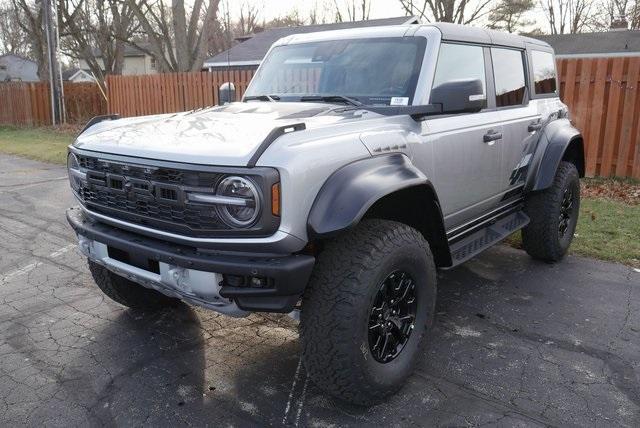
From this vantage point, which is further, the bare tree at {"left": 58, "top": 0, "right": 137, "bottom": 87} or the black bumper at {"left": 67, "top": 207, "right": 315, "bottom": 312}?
the bare tree at {"left": 58, "top": 0, "right": 137, "bottom": 87}

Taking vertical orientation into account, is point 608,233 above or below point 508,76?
below

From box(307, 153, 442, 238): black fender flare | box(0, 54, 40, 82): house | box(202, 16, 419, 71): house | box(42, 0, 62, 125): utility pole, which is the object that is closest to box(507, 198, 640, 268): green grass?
box(307, 153, 442, 238): black fender flare

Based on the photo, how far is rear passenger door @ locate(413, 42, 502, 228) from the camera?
340 centimetres

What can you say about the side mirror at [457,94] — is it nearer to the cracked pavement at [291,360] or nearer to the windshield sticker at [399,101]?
the windshield sticker at [399,101]

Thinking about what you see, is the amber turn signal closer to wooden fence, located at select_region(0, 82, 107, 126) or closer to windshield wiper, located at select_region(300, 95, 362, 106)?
windshield wiper, located at select_region(300, 95, 362, 106)

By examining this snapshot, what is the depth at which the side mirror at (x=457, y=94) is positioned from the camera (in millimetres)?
3121

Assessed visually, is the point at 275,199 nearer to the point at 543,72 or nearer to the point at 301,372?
the point at 301,372

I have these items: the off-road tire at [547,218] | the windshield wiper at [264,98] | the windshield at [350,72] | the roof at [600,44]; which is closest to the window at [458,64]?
the windshield at [350,72]

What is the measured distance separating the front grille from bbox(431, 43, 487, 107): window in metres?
1.77

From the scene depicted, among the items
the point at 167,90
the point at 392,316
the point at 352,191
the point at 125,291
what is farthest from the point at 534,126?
the point at 167,90

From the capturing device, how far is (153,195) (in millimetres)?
2691

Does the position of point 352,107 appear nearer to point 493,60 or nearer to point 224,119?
point 224,119

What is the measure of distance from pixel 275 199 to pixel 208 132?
0.69 m

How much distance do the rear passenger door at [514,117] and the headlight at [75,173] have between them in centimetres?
293
